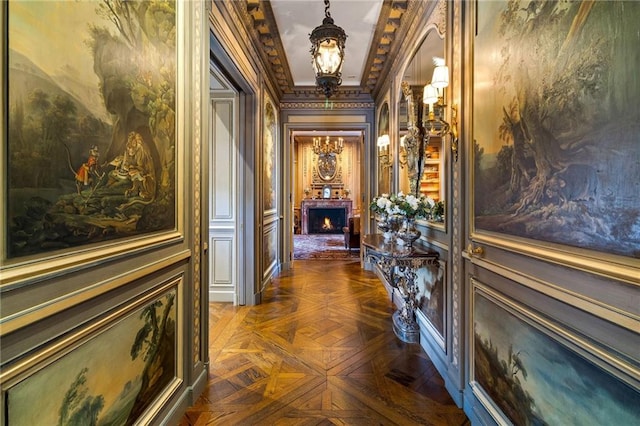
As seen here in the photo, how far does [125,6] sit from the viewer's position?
129 centimetres

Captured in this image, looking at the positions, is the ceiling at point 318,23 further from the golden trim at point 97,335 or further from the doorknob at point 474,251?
the golden trim at point 97,335

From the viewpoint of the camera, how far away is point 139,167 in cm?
139

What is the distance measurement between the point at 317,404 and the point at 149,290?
1303mm

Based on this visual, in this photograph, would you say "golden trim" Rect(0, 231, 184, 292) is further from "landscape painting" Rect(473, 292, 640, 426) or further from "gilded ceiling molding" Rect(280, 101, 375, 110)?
"gilded ceiling molding" Rect(280, 101, 375, 110)

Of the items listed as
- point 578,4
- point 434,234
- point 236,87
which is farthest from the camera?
point 236,87

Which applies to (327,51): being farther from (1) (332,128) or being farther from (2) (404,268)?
(1) (332,128)

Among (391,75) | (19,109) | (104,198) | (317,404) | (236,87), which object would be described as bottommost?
(317,404)

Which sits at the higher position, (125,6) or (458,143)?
(125,6)

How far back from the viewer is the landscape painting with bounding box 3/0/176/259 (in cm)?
84

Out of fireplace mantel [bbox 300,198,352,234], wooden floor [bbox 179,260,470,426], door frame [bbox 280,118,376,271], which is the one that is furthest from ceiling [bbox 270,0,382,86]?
fireplace mantel [bbox 300,198,352,234]

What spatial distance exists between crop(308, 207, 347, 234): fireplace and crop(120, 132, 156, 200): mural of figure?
30.9 feet

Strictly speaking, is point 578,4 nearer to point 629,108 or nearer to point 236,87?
point 629,108

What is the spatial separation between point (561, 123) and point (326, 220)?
9892 mm

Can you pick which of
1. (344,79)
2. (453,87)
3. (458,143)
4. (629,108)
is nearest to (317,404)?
(458,143)
